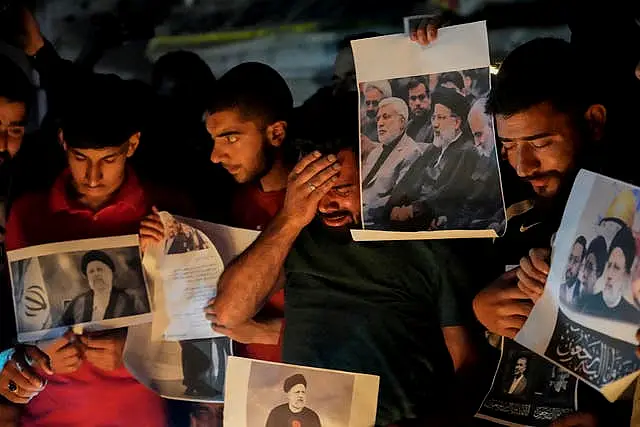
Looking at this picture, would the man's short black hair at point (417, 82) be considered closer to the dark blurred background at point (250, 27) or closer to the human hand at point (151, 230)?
the dark blurred background at point (250, 27)

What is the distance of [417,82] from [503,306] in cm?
37

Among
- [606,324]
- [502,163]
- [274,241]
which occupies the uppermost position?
[502,163]

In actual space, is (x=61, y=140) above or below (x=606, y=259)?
above

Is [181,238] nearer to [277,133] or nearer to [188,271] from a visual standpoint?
[188,271]

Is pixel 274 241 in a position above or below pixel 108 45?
below

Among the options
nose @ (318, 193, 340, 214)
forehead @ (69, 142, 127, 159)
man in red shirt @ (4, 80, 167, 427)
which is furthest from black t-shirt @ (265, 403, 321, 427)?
forehead @ (69, 142, 127, 159)

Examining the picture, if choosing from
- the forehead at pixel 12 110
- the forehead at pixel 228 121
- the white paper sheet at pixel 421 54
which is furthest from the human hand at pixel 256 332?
the forehead at pixel 12 110

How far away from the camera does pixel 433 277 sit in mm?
1192

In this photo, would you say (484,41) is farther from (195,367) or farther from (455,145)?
(195,367)

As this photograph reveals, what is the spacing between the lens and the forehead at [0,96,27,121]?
1.42 meters

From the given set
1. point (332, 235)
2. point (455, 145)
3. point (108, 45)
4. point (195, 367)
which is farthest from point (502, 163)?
point (108, 45)

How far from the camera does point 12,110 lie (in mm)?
1423

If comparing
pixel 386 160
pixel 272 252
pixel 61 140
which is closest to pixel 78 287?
pixel 61 140

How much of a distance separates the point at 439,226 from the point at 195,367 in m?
0.49
